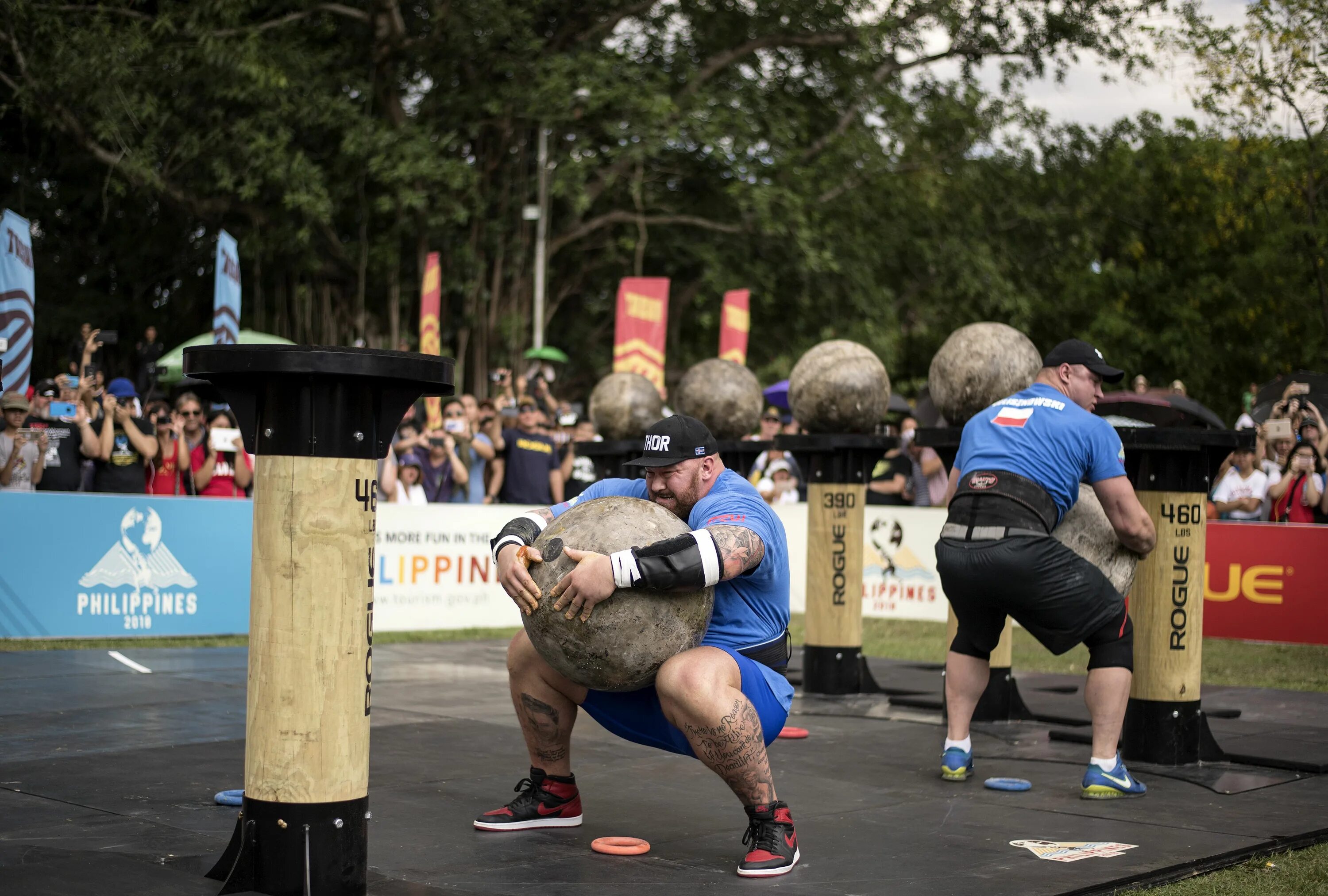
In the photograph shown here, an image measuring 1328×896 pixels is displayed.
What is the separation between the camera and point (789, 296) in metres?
31.4

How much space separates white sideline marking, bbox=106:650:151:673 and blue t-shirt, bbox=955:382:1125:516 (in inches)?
254

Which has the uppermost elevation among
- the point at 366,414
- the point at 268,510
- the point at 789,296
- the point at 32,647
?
the point at 789,296

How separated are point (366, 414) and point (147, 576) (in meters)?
8.61

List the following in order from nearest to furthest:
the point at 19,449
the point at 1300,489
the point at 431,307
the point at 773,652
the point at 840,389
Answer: the point at 773,652, the point at 840,389, the point at 19,449, the point at 1300,489, the point at 431,307

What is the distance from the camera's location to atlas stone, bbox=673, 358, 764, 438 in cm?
1115

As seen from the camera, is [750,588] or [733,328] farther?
Result: [733,328]

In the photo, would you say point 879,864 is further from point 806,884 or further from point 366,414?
point 366,414

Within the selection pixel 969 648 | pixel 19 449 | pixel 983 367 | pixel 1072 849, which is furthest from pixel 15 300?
pixel 1072 849

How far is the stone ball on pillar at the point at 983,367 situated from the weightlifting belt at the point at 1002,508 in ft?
6.00

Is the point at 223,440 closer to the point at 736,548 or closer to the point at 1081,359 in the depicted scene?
the point at 1081,359

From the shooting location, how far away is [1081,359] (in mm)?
6973

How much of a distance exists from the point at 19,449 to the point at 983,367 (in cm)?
824

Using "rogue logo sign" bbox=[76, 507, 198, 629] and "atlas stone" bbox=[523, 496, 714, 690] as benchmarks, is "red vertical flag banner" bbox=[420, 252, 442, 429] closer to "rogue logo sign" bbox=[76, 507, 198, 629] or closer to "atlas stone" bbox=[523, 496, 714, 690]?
"rogue logo sign" bbox=[76, 507, 198, 629]

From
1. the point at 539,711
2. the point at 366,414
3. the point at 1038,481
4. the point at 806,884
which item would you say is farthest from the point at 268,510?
the point at 1038,481
